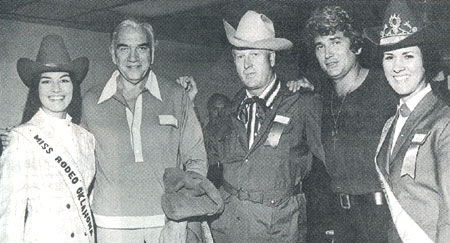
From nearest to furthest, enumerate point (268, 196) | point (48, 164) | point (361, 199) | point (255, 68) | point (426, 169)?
point (426, 169), point (48, 164), point (361, 199), point (268, 196), point (255, 68)

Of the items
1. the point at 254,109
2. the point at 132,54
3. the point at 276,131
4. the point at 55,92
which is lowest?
the point at 276,131

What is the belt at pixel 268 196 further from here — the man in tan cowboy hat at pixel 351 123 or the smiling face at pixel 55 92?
the smiling face at pixel 55 92

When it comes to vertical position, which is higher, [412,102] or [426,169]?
[412,102]

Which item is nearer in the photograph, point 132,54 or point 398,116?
point 398,116

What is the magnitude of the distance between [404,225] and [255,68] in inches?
46.6

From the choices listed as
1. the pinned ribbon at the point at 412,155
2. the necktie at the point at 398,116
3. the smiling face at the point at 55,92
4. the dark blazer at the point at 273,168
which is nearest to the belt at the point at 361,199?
the dark blazer at the point at 273,168

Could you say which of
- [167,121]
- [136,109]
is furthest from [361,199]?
[136,109]

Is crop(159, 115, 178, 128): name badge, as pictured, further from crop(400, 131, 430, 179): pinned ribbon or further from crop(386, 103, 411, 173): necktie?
crop(400, 131, 430, 179): pinned ribbon

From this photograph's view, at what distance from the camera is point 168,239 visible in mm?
2564

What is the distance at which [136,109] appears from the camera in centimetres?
281

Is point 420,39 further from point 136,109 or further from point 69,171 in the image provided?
point 69,171

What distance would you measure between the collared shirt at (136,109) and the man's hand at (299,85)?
0.75 metres

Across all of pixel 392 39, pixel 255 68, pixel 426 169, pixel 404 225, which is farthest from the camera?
pixel 255 68

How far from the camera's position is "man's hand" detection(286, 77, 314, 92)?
9.53ft
